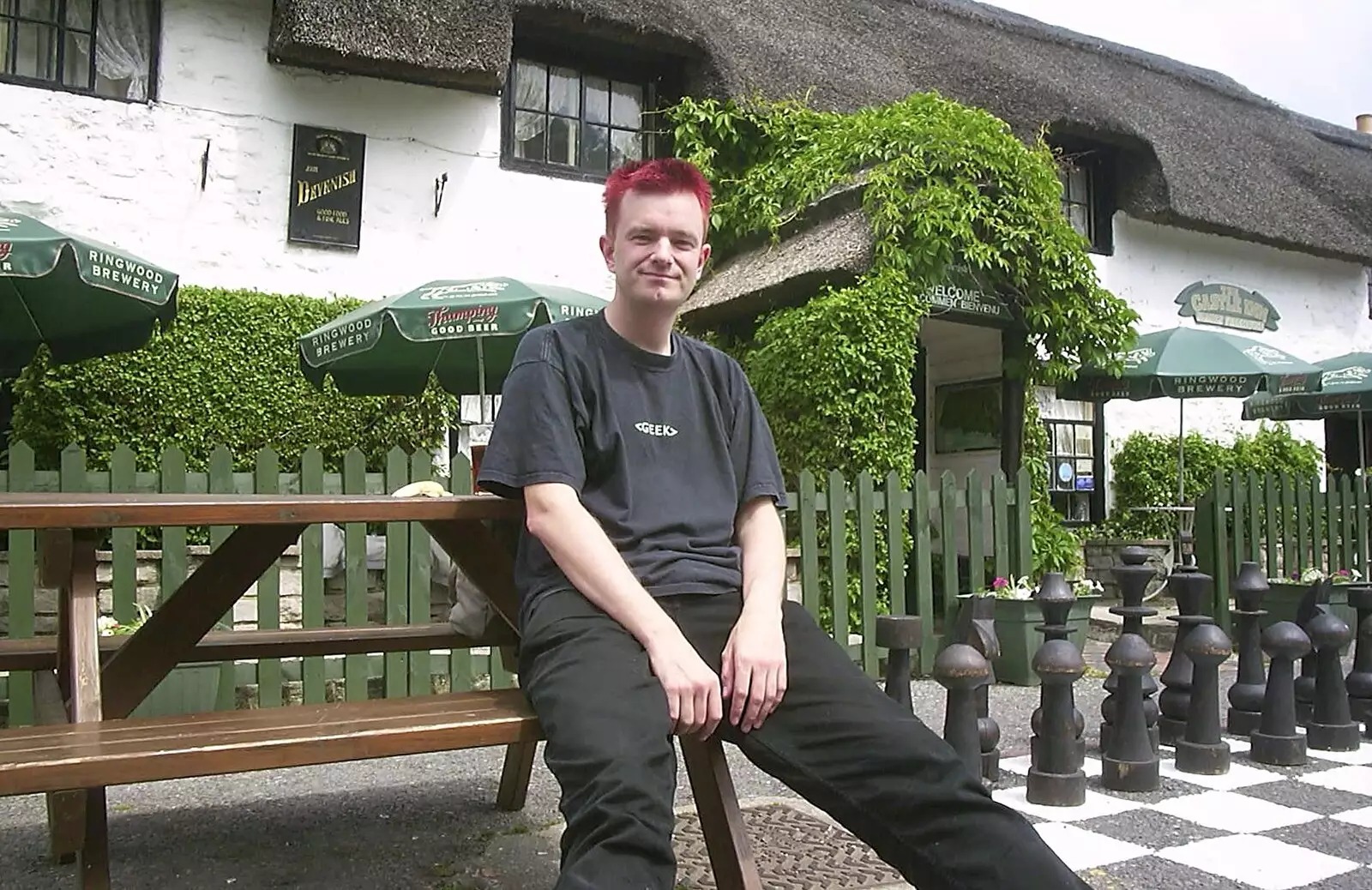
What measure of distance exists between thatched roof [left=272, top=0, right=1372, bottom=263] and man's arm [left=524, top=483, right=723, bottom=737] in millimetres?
7213

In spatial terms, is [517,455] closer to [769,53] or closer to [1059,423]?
[769,53]

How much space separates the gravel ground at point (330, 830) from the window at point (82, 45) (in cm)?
637

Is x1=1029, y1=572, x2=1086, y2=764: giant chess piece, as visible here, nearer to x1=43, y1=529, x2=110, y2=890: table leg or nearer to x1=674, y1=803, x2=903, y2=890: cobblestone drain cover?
x1=674, y1=803, x2=903, y2=890: cobblestone drain cover

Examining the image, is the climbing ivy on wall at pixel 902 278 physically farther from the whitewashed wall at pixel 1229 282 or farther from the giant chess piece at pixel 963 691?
the giant chess piece at pixel 963 691

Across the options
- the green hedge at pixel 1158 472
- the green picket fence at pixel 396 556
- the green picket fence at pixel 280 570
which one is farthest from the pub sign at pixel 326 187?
the green hedge at pixel 1158 472

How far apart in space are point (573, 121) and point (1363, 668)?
7805 mm

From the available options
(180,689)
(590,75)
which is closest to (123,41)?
(590,75)

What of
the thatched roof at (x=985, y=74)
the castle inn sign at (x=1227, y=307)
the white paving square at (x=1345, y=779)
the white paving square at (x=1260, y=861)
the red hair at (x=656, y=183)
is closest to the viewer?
the red hair at (x=656, y=183)

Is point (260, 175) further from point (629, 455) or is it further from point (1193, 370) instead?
point (1193, 370)

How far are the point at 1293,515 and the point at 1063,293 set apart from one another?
9.24 feet

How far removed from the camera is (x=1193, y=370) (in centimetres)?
866

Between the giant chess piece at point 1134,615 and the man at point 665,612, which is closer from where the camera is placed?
the man at point 665,612

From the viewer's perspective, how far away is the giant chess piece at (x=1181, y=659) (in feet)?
12.9

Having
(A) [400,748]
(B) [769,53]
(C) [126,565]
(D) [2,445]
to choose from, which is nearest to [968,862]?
(A) [400,748]
